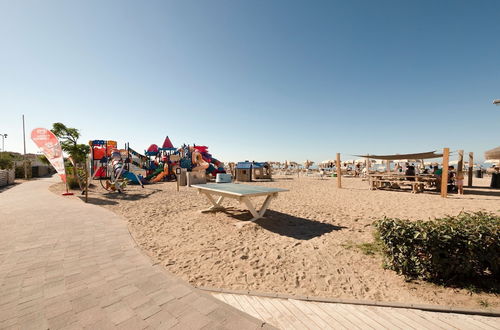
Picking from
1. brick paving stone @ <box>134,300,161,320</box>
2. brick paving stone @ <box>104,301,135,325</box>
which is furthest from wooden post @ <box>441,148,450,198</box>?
brick paving stone @ <box>104,301,135,325</box>

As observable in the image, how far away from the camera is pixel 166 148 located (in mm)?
19875

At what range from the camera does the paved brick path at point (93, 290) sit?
84.4 inches

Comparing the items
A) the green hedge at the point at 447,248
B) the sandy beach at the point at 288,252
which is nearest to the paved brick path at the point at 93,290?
the sandy beach at the point at 288,252

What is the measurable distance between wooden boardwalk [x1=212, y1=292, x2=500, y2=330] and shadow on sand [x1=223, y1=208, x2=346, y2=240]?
7.61ft

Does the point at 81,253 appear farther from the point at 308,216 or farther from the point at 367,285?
the point at 308,216

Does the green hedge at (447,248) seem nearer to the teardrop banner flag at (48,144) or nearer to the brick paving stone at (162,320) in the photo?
the brick paving stone at (162,320)

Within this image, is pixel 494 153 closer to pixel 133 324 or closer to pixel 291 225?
pixel 291 225

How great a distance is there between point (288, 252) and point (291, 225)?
5.76 feet

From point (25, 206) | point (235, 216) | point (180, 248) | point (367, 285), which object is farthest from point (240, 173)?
point (367, 285)

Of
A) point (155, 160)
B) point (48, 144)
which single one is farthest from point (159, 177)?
point (48, 144)

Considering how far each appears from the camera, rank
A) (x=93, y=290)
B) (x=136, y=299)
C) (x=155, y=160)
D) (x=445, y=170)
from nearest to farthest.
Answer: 1. (x=136, y=299)
2. (x=93, y=290)
3. (x=445, y=170)
4. (x=155, y=160)

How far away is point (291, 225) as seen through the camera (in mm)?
5672

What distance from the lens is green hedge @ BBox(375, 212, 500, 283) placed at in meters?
2.62

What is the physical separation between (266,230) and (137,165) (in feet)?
55.4
